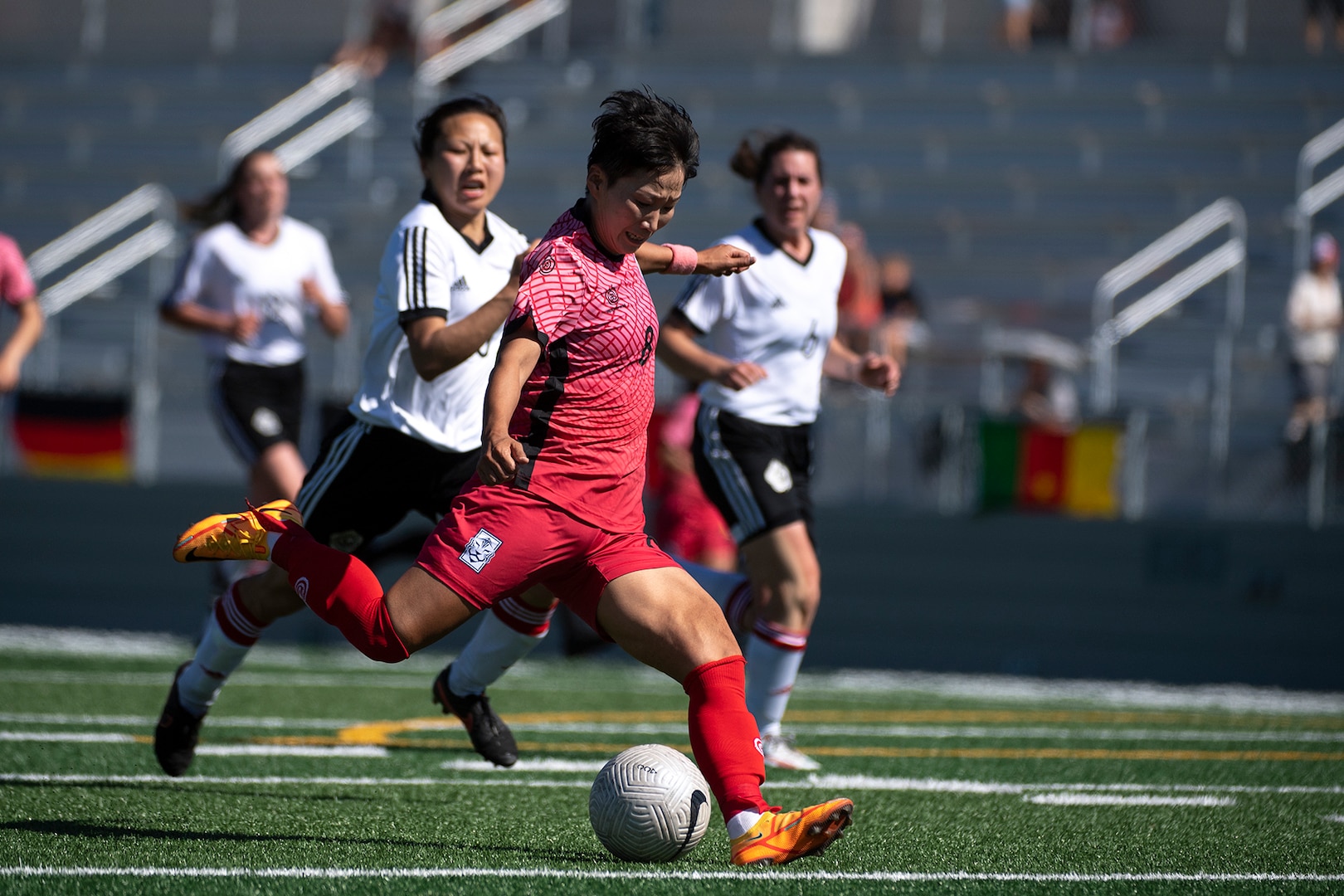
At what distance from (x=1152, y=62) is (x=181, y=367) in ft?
33.6

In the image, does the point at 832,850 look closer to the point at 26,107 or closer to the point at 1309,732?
the point at 1309,732

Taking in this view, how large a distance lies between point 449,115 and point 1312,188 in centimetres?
1177

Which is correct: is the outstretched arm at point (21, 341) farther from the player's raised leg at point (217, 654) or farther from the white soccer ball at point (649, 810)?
the white soccer ball at point (649, 810)

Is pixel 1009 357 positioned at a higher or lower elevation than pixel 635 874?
higher

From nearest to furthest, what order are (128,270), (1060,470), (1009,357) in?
(1060,470), (1009,357), (128,270)

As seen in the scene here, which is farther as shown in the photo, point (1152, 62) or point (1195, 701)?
point (1152, 62)

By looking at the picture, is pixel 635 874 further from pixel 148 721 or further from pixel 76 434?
pixel 76 434

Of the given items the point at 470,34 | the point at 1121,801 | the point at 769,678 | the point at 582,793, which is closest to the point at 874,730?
the point at 769,678

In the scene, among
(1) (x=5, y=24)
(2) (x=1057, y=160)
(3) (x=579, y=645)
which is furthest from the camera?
(1) (x=5, y=24)

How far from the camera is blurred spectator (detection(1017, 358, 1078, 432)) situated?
1152 centimetres

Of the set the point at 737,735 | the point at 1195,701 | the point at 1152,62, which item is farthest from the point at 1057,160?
the point at 737,735

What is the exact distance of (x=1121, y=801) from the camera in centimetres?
533

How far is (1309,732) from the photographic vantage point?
7.59 metres

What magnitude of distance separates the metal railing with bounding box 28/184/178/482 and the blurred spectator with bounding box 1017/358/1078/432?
6.38 metres
